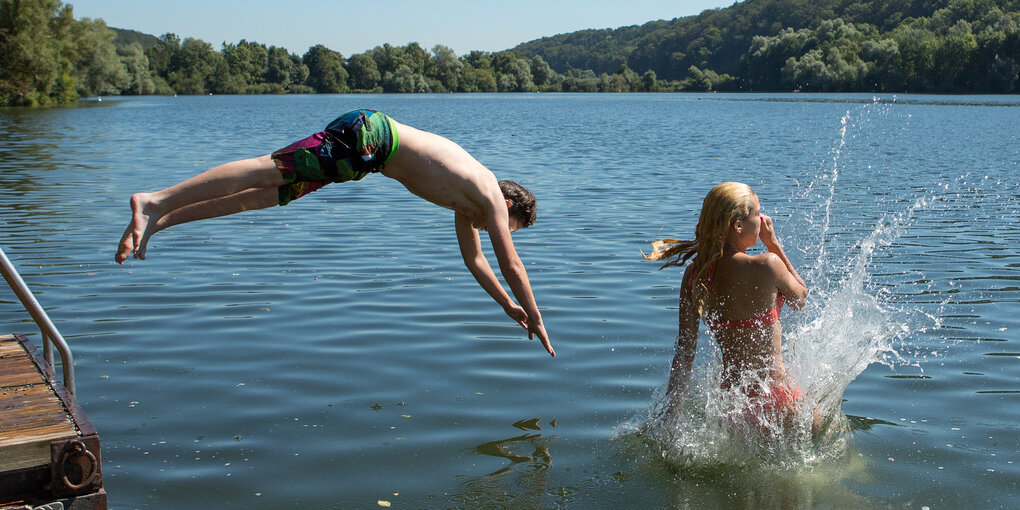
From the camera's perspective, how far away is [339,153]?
18.5ft

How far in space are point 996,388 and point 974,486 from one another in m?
1.80

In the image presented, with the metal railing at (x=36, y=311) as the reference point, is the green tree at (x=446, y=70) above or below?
above

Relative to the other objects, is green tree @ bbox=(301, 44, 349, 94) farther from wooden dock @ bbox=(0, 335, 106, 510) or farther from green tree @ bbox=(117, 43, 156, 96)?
wooden dock @ bbox=(0, 335, 106, 510)

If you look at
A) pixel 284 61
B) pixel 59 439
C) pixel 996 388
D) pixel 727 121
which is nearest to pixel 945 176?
pixel 996 388

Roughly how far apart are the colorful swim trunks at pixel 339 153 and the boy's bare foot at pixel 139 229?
761mm

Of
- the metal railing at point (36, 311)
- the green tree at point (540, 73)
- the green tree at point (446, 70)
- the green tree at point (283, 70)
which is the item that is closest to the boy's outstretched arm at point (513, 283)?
the metal railing at point (36, 311)

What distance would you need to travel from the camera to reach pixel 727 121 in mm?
49125

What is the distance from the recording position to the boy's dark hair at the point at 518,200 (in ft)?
19.6

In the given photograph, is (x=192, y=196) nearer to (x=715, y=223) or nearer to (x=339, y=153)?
(x=339, y=153)

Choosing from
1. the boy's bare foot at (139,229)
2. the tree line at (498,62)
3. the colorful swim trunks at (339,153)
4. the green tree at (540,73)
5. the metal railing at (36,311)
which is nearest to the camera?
the metal railing at (36,311)

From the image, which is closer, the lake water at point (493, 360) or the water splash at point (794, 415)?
the lake water at point (493, 360)

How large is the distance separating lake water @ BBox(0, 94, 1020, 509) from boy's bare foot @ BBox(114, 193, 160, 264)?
1239 millimetres

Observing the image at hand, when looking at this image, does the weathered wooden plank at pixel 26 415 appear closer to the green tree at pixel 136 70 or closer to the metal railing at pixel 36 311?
the metal railing at pixel 36 311

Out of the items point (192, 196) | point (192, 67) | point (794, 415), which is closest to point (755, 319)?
point (794, 415)
